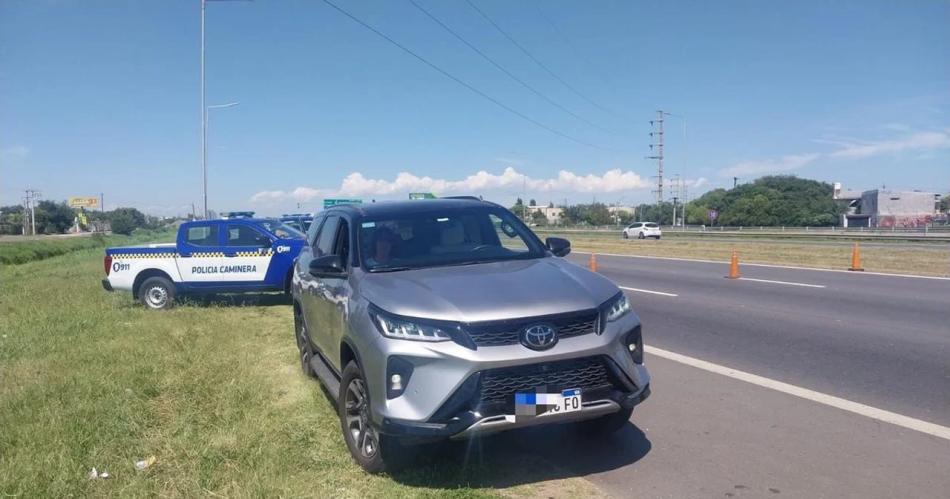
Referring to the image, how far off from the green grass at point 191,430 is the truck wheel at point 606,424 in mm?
534

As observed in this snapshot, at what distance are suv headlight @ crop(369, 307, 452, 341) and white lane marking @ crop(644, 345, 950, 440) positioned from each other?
A: 3791 millimetres

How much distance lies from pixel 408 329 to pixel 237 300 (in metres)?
11.0

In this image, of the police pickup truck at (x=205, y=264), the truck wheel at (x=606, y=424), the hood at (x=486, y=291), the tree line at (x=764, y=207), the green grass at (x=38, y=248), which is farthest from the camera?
the tree line at (x=764, y=207)

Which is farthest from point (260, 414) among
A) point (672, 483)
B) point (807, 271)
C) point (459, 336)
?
point (807, 271)

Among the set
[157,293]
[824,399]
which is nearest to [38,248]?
[157,293]

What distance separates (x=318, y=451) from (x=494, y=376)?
1671 mm

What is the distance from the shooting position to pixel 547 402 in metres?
3.84

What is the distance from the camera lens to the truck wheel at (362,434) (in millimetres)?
4121

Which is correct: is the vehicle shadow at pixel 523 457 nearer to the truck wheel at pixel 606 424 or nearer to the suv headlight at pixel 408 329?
the truck wheel at pixel 606 424

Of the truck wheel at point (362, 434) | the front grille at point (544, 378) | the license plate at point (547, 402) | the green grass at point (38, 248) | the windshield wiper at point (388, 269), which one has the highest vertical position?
the windshield wiper at point (388, 269)

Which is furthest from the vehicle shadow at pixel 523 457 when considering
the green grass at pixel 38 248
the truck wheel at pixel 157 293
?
the green grass at pixel 38 248

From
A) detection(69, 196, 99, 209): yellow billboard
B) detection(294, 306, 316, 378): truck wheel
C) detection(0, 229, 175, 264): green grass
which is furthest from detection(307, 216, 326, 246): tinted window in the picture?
detection(69, 196, 99, 209): yellow billboard

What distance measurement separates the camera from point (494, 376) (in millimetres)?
3756

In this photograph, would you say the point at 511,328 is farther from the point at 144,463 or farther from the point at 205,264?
the point at 205,264
